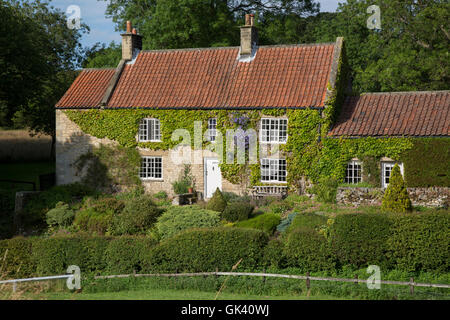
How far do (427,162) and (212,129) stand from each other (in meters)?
11.3

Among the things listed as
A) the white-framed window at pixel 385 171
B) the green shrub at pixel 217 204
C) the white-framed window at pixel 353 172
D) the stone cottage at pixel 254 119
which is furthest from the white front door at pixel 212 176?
the white-framed window at pixel 385 171

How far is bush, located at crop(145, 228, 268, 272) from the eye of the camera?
19984 millimetres

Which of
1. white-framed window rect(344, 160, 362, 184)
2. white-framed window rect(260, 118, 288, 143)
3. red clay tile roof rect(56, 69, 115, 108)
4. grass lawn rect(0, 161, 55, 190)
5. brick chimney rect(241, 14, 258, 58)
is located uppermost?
brick chimney rect(241, 14, 258, 58)

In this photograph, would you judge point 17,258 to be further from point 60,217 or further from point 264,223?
point 264,223

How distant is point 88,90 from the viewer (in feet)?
113

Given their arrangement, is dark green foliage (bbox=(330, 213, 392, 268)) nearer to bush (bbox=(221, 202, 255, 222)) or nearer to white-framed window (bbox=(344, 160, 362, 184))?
bush (bbox=(221, 202, 255, 222))

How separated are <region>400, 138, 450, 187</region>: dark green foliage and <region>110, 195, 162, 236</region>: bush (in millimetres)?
12258

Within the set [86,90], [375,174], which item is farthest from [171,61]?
[375,174]

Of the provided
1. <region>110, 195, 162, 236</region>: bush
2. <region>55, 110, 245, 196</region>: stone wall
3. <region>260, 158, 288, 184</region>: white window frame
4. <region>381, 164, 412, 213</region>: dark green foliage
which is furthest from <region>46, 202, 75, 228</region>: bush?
<region>381, 164, 412, 213</region>: dark green foliage

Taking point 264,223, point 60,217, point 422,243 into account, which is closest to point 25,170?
point 60,217

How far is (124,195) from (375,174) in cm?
1370

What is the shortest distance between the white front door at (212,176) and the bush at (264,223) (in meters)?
6.93

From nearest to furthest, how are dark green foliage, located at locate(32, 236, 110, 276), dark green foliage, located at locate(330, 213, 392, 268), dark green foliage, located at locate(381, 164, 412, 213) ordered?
dark green foliage, located at locate(330, 213, 392, 268) → dark green foliage, located at locate(32, 236, 110, 276) → dark green foliage, located at locate(381, 164, 412, 213)
